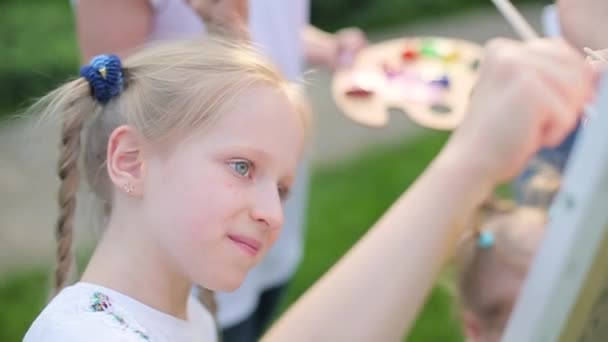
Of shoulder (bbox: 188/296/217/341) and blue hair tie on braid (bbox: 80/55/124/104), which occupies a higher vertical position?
blue hair tie on braid (bbox: 80/55/124/104)

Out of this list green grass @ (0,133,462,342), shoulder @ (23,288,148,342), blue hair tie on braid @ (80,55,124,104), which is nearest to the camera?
shoulder @ (23,288,148,342)

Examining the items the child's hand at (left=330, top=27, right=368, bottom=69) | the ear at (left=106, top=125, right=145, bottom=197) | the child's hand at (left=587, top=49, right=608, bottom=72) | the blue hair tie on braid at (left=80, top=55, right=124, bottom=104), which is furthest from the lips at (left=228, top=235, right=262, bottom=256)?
the child's hand at (left=330, top=27, right=368, bottom=69)

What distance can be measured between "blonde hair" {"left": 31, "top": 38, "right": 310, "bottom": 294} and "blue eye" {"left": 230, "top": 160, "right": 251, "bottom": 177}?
0.05 m

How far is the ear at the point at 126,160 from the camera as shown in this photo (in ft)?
2.79

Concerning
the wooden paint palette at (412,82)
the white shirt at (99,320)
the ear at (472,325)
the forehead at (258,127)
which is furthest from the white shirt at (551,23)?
the white shirt at (99,320)

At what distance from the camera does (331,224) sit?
2.61 meters

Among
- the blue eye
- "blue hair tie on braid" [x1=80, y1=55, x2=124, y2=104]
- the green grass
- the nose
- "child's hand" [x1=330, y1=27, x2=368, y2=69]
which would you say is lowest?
the green grass

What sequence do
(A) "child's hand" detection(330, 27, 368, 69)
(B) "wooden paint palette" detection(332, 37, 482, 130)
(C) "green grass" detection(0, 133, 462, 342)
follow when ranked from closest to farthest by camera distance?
1. (B) "wooden paint palette" detection(332, 37, 482, 130)
2. (A) "child's hand" detection(330, 27, 368, 69)
3. (C) "green grass" detection(0, 133, 462, 342)

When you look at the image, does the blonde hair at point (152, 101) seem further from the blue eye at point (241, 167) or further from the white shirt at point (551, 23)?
the white shirt at point (551, 23)

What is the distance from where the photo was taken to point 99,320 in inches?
31.3

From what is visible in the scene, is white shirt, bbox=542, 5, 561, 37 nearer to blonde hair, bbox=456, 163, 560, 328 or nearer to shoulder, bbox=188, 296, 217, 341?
blonde hair, bbox=456, 163, 560, 328

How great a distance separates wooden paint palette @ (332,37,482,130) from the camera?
126 cm

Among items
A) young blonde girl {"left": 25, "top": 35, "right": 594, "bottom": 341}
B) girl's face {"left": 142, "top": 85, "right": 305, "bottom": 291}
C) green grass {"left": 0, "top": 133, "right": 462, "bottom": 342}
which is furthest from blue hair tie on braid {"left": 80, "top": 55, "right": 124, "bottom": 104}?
green grass {"left": 0, "top": 133, "right": 462, "bottom": 342}

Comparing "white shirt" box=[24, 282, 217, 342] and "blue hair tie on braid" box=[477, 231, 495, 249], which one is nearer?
"white shirt" box=[24, 282, 217, 342]
